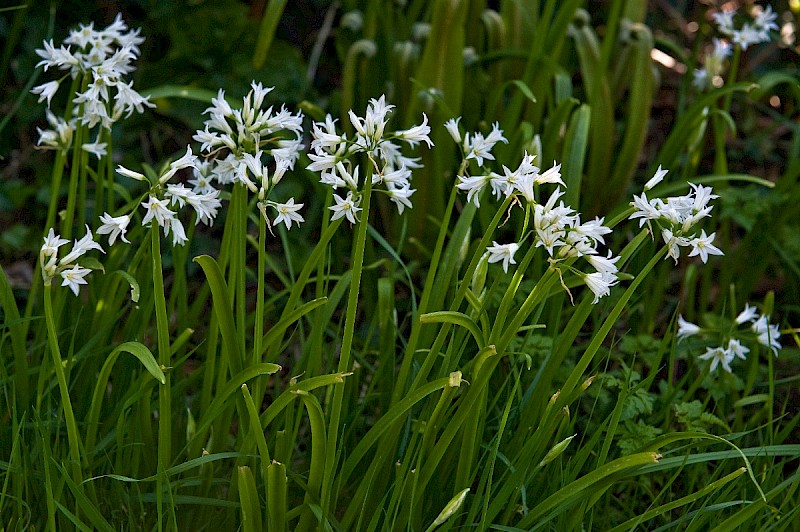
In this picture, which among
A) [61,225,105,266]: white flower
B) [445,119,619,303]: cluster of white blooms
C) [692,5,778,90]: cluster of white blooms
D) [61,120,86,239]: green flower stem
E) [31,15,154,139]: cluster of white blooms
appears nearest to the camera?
[445,119,619,303]: cluster of white blooms

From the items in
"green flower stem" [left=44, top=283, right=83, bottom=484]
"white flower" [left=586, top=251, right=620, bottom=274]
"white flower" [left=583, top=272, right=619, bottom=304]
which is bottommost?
"green flower stem" [left=44, top=283, right=83, bottom=484]

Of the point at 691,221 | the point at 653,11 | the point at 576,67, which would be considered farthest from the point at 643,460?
the point at 653,11

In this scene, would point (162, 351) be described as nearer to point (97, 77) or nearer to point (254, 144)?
point (254, 144)

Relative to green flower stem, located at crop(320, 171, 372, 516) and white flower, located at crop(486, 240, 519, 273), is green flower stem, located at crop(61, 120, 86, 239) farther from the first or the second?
white flower, located at crop(486, 240, 519, 273)

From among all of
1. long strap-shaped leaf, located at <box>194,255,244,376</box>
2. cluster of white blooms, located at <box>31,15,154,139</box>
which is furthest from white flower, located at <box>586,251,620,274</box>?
cluster of white blooms, located at <box>31,15,154,139</box>

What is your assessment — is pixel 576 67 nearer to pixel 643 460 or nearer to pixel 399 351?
pixel 399 351

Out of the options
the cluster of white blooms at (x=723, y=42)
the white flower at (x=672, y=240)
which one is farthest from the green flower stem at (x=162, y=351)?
the cluster of white blooms at (x=723, y=42)

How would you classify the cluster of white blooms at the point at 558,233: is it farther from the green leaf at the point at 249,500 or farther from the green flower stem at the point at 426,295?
the green leaf at the point at 249,500

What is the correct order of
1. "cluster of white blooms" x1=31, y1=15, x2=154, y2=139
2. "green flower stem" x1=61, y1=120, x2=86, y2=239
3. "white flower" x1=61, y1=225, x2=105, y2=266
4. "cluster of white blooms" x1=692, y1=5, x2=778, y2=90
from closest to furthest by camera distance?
"white flower" x1=61, y1=225, x2=105, y2=266, "cluster of white blooms" x1=31, y1=15, x2=154, y2=139, "green flower stem" x1=61, y1=120, x2=86, y2=239, "cluster of white blooms" x1=692, y1=5, x2=778, y2=90
